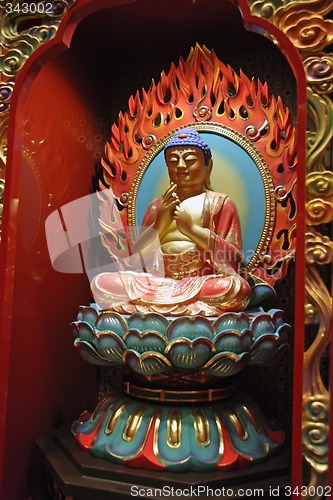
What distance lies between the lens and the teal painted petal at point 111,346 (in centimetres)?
150

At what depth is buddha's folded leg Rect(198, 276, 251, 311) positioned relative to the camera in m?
1.60

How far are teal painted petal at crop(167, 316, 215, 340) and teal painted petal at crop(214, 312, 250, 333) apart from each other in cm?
4

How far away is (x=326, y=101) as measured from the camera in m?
1.27

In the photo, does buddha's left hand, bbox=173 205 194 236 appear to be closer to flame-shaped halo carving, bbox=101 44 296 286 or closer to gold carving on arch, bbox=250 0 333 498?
flame-shaped halo carving, bbox=101 44 296 286

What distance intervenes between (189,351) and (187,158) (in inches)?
32.8

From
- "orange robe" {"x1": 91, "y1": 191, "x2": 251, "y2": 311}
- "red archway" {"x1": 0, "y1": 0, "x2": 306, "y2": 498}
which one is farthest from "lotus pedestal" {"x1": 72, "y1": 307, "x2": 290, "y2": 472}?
"red archway" {"x1": 0, "y1": 0, "x2": 306, "y2": 498}

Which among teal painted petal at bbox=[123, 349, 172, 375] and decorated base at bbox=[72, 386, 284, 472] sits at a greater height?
teal painted petal at bbox=[123, 349, 172, 375]

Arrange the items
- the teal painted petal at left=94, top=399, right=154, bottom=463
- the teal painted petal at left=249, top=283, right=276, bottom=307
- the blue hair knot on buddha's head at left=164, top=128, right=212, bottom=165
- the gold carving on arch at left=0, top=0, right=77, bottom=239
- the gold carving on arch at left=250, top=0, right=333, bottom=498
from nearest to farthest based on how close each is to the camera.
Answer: the gold carving on arch at left=250, top=0, right=333, bottom=498
the teal painted petal at left=94, top=399, right=154, bottom=463
the gold carving on arch at left=0, top=0, right=77, bottom=239
the teal painted petal at left=249, top=283, right=276, bottom=307
the blue hair knot on buddha's head at left=164, top=128, right=212, bottom=165

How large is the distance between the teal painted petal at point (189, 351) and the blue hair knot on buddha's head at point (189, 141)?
837mm

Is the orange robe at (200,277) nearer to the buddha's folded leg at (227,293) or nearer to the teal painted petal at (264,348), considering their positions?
the buddha's folded leg at (227,293)

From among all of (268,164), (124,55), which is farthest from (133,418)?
(124,55)

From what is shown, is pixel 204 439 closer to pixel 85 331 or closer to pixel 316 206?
pixel 85 331

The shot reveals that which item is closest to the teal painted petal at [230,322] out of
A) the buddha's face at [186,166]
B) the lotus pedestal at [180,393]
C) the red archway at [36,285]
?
the lotus pedestal at [180,393]

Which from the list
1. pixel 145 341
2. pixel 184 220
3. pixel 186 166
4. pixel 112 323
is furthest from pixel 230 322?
pixel 186 166
